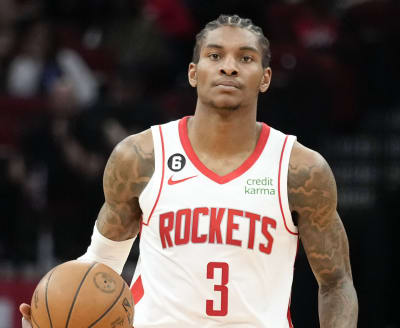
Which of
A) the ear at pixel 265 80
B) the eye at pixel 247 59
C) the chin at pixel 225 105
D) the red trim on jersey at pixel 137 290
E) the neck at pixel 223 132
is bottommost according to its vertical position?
the red trim on jersey at pixel 137 290

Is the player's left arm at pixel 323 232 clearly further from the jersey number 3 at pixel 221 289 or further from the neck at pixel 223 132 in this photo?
the jersey number 3 at pixel 221 289

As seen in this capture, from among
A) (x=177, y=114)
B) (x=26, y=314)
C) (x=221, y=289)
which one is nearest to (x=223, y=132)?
(x=221, y=289)

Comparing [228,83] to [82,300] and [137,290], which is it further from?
[82,300]

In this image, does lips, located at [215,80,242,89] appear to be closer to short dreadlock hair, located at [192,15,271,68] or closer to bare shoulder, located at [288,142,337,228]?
short dreadlock hair, located at [192,15,271,68]

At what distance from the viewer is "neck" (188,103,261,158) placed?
17.1 feet

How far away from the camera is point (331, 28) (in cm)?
1142

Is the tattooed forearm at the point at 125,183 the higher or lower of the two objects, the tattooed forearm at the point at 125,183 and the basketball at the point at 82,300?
the higher

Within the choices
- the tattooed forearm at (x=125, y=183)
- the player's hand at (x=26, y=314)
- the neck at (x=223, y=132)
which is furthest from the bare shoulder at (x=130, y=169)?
the player's hand at (x=26, y=314)

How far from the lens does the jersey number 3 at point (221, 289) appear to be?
491 centimetres

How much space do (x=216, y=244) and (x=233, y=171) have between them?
0.41 meters

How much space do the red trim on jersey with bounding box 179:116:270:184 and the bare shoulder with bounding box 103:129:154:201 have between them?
0.59 feet

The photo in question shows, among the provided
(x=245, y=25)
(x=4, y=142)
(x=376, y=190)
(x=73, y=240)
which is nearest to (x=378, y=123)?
(x=376, y=190)

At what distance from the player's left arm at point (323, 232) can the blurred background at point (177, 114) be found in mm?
3624

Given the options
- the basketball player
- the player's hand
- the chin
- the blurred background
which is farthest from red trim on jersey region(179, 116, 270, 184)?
the blurred background
